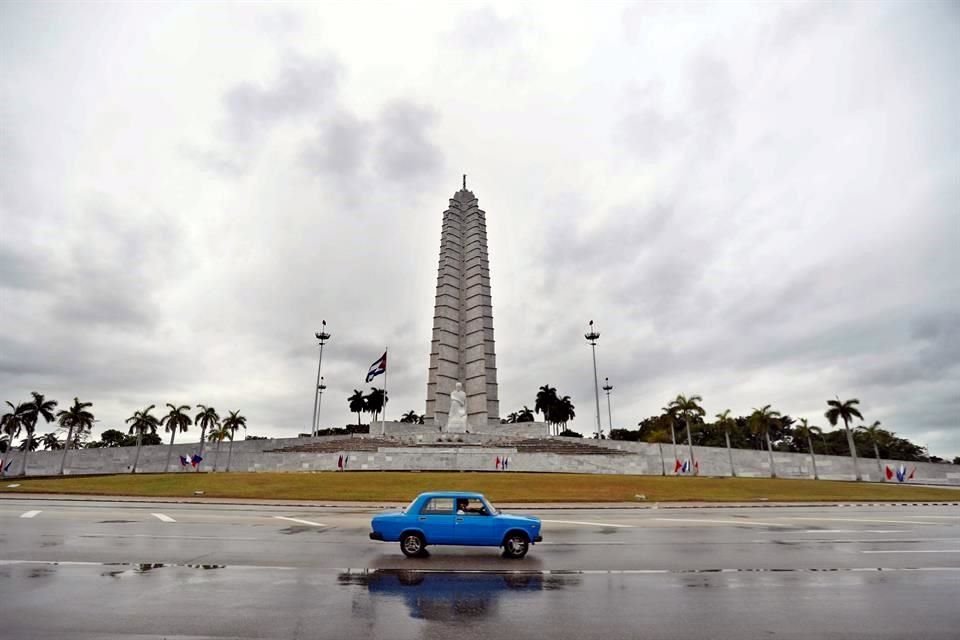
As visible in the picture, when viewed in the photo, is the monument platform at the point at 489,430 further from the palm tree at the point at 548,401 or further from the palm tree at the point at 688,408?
the palm tree at the point at 548,401

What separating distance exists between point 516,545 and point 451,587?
3.41 metres

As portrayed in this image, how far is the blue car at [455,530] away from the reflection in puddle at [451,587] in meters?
1.82

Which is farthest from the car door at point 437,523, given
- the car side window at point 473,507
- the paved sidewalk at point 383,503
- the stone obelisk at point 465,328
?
the stone obelisk at point 465,328

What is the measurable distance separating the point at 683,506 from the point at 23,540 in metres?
26.7

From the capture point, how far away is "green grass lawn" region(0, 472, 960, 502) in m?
32.2

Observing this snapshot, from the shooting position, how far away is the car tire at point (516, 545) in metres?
11.7

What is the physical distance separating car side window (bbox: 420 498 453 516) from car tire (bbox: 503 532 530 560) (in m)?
1.45

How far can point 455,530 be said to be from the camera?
11945mm

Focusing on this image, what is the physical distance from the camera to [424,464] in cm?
5278

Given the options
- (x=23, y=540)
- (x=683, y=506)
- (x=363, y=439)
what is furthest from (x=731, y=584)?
(x=363, y=439)

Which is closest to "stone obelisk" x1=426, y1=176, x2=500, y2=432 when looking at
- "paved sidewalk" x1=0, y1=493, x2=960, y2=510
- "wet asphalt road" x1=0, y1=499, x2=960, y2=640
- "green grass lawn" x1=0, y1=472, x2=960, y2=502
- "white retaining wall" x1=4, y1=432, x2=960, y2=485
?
"white retaining wall" x1=4, y1=432, x2=960, y2=485

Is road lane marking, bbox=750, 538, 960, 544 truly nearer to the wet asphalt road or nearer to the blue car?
the wet asphalt road

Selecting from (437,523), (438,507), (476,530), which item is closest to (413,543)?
(437,523)

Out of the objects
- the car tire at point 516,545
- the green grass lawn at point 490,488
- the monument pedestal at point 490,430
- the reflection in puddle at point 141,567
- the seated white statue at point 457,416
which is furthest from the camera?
the seated white statue at point 457,416
